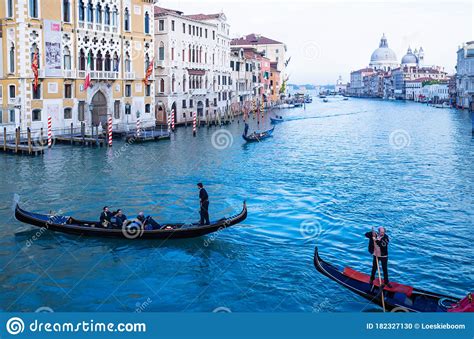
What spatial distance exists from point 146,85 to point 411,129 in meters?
20.4

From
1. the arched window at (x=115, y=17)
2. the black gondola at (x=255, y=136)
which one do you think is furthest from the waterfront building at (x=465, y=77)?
the arched window at (x=115, y=17)

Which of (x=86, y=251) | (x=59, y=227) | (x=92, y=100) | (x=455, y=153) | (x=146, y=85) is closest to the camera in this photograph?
(x=86, y=251)

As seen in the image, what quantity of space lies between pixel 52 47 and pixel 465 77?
215ft

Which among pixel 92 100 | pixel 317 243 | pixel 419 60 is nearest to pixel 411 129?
pixel 92 100

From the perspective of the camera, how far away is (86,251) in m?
11.6

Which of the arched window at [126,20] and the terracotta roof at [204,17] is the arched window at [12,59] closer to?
the arched window at [126,20]

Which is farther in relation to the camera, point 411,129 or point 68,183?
point 411,129

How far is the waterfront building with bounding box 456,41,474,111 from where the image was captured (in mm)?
76812

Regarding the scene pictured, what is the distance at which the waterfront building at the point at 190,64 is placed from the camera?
132ft

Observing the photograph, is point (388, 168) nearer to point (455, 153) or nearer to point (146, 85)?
point (455, 153)
